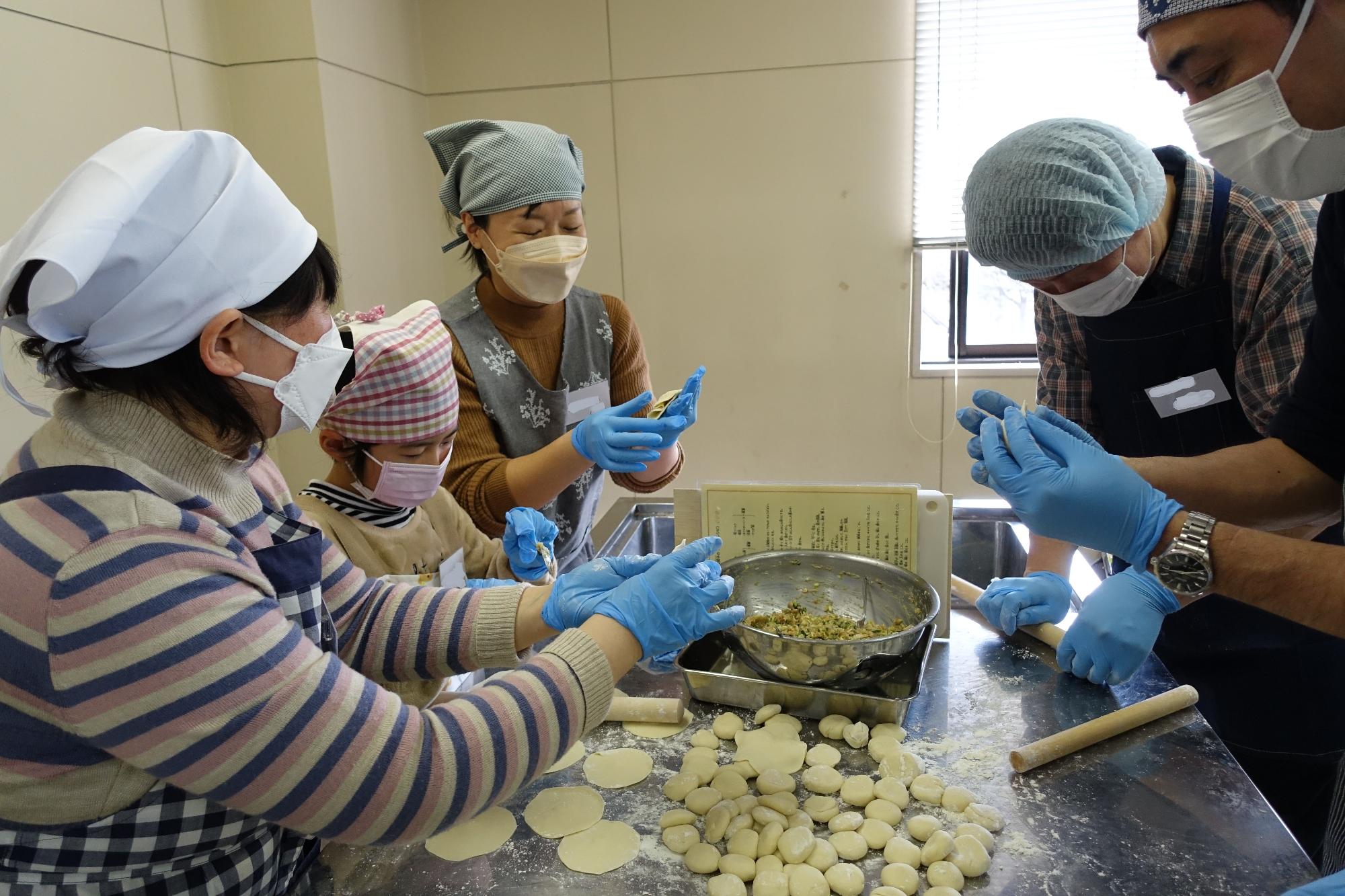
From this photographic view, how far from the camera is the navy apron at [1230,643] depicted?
66.1 inches

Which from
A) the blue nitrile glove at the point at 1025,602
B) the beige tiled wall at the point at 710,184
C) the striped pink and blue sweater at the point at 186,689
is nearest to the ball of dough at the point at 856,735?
the blue nitrile glove at the point at 1025,602

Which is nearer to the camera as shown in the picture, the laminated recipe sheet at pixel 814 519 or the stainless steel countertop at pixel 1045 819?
the stainless steel countertop at pixel 1045 819

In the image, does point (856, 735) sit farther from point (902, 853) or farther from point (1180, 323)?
point (1180, 323)

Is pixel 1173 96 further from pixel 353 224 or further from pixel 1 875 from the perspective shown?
pixel 1 875

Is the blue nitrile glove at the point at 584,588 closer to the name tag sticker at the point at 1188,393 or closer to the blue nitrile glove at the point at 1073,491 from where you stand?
the blue nitrile glove at the point at 1073,491

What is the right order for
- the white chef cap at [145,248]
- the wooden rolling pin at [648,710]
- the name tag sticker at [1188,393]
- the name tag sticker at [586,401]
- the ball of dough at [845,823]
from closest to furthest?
the white chef cap at [145,248] < the ball of dough at [845,823] < the wooden rolling pin at [648,710] < the name tag sticker at [1188,393] < the name tag sticker at [586,401]

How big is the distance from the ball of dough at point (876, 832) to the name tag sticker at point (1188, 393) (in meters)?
1.19

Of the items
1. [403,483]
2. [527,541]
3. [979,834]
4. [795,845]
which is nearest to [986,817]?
[979,834]

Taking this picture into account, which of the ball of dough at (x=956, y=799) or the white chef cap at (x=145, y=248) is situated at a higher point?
the white chef cap at (x=145, y=248)

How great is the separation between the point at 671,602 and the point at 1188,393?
132 cm

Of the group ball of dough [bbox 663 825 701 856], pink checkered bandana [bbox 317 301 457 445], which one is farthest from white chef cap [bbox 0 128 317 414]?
ball of dough [bbox 663 825 701 856]

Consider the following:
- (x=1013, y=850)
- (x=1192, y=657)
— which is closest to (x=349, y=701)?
(x=1013, y=850)

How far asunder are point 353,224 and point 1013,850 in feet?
9.65

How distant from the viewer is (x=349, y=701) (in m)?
0.83
